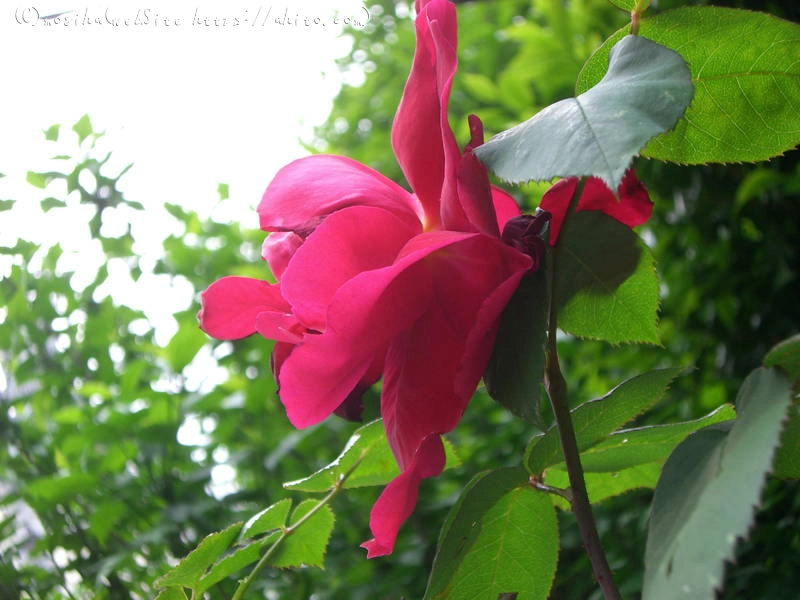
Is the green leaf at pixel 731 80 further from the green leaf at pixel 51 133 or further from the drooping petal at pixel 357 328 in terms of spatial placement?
the green leaf at pixel 51 133

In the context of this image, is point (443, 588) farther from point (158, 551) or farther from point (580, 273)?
point (158, 551)

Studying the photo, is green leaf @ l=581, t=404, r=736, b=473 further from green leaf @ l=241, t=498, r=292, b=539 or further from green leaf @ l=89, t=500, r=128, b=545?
green leaf @ l=89, t=500, r=128, b=545

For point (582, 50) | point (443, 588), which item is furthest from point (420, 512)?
point (582, 50)

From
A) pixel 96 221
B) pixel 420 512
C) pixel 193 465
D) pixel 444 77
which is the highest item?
pixel 444 77

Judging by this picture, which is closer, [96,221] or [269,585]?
[269,585]

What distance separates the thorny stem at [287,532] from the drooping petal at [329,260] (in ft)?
0.38

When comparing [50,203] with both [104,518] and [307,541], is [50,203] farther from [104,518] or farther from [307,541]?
[307,541]

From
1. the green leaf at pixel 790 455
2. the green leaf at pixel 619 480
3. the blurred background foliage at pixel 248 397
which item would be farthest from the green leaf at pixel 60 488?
the green leaf at pixel 790 455

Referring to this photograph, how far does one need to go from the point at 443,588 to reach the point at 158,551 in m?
0.43

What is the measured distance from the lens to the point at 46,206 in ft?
2.97

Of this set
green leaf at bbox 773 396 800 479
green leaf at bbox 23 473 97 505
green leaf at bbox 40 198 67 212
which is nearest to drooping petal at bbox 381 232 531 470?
green leaf at bbox 773 396 800 479

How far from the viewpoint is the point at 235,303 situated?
1.04 feet

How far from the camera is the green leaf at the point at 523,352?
0.80ft

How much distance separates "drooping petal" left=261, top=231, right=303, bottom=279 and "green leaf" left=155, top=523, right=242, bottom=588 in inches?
4.6
